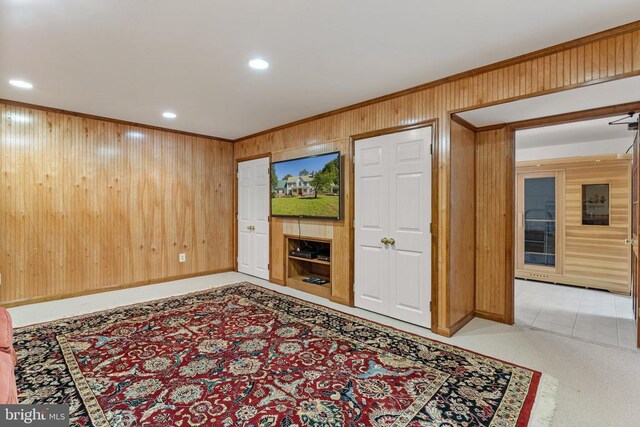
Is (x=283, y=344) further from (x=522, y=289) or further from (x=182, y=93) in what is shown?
(x=522, y=289)

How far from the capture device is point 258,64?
271 centimetres

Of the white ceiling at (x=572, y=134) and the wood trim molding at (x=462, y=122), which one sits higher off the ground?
the white ceiling at (x=572, y=134)

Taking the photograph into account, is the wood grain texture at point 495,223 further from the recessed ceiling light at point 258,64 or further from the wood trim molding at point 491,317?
the recessed ceiling light at point 258,64

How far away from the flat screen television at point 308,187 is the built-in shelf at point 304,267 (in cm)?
43

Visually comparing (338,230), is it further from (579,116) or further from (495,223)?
(579,116)

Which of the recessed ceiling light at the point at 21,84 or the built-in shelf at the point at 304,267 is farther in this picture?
the built-in shelf at the point at 304,267

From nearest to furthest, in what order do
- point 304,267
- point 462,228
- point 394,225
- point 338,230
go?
point 462,228, point 394,225, point 338,230, point 304,267

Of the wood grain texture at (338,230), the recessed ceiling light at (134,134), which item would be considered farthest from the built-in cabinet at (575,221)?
the recessed ceiling light at (134,134)

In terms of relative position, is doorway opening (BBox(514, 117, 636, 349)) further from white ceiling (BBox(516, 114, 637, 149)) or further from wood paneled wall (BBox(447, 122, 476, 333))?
wood paneled wall (BBox(447, 122, 476, 333))

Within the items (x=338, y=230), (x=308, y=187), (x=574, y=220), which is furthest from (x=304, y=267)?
(x=574, y=220)

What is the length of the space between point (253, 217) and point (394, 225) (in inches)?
112

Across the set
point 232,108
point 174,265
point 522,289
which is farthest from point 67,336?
point 522,289

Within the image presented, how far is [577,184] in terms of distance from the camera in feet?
16.6

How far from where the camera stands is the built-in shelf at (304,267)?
4460 mm
